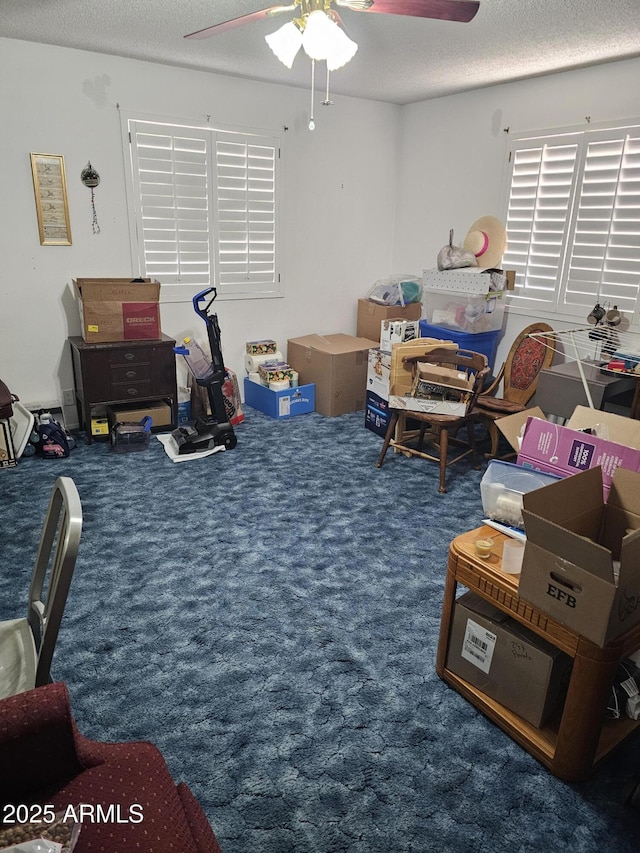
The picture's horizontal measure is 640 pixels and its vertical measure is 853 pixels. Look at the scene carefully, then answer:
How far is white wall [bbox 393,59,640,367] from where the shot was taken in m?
3.81

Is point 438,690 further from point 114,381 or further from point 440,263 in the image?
point 440,263

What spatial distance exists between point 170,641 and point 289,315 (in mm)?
3553

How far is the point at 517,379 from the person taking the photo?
430cm

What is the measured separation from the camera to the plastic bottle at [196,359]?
417 centimetres

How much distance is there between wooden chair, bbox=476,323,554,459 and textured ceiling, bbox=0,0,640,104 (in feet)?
5.66

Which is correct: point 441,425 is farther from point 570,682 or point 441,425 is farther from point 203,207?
point 203,207

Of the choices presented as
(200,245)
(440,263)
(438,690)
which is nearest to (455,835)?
(438,690)

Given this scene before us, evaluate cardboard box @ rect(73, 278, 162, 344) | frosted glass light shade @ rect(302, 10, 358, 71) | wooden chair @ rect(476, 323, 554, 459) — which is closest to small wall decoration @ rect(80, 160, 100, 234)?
cardboard box @ rect(73, 278, 162, 344)

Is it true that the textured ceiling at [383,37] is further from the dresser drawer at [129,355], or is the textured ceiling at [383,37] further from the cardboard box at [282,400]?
the cardboard box at [282,400]

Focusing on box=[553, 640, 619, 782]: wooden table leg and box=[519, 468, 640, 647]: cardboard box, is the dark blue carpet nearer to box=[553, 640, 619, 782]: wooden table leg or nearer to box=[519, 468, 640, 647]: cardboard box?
box=[553, 640, 619, 782]: wooden table leg

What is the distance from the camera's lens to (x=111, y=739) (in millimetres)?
1766

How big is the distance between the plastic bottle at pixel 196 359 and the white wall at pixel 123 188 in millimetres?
473

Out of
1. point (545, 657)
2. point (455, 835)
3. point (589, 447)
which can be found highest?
point (589, 447)

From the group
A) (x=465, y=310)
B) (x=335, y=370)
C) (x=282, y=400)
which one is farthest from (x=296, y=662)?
(x=465, y=310)
